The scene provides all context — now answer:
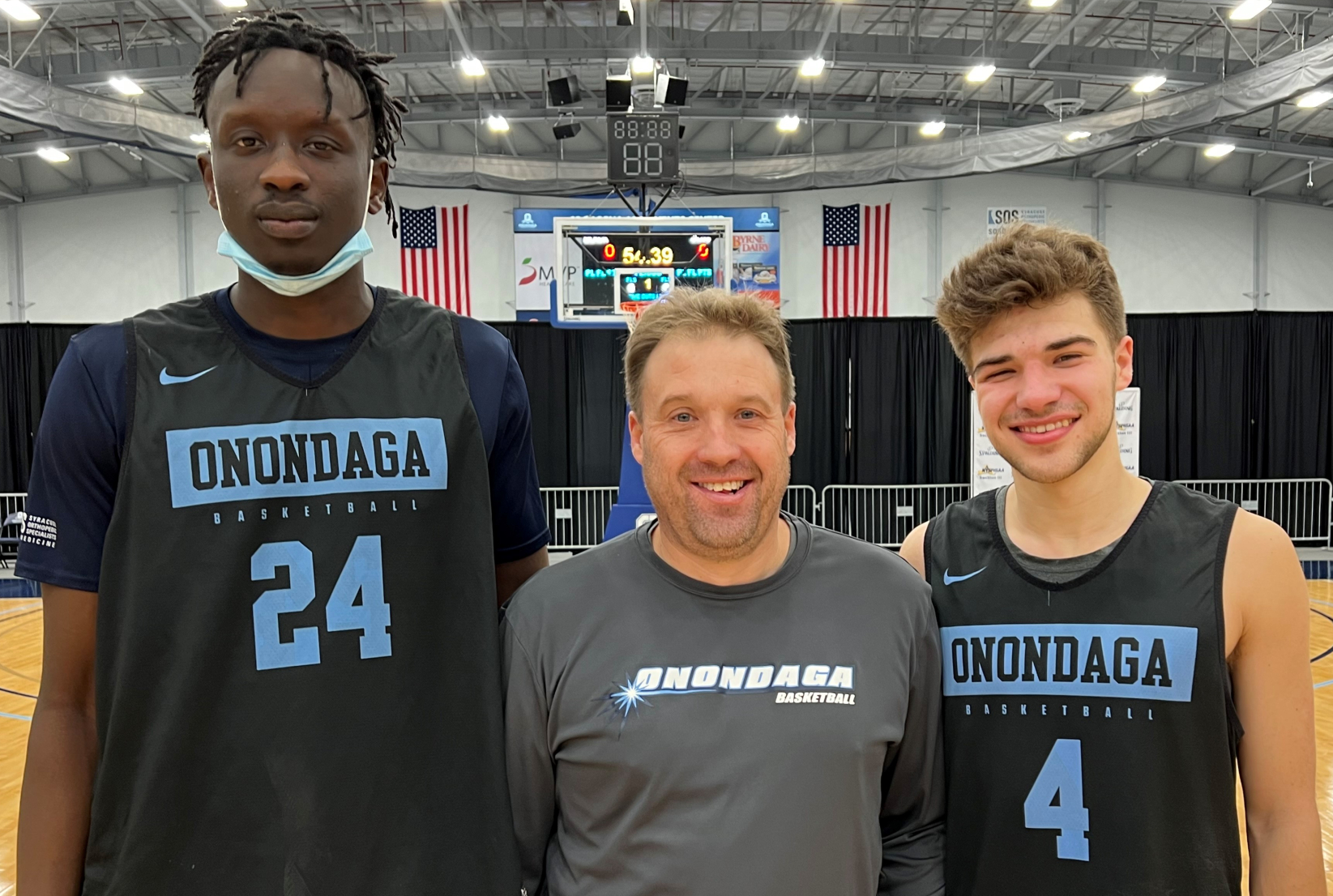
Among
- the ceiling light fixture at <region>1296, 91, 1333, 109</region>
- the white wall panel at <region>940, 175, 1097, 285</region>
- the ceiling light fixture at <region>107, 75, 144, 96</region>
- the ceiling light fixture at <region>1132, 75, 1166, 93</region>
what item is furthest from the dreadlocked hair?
the white wall panel at <region>940, 175, 1097, 285</region>

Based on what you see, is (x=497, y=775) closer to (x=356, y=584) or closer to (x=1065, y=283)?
(x=356, y=584)

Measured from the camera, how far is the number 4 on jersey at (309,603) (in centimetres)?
129

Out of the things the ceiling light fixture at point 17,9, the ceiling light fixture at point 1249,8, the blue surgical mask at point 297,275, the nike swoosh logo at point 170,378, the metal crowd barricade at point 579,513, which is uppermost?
the ceiling light fixture at point 1249,8

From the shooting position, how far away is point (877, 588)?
154cm

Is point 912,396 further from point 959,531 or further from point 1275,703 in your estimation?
point 1275,703

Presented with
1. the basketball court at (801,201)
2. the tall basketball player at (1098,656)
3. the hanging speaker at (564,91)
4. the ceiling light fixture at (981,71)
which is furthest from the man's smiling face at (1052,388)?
the ceiling light fixture at (981,71)

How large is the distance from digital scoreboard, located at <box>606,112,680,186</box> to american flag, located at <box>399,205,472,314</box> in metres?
6.91

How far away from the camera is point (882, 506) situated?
12609mm

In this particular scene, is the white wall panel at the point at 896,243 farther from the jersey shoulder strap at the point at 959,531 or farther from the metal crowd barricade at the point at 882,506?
the jersey shoulder strap at the point at 959,531

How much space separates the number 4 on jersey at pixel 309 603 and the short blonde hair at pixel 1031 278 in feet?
3.76

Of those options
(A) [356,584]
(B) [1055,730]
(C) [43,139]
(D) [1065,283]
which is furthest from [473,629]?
(C) [43,139]

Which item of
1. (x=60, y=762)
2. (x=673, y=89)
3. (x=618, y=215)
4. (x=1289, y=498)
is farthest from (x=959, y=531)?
(x=1289, y=498)

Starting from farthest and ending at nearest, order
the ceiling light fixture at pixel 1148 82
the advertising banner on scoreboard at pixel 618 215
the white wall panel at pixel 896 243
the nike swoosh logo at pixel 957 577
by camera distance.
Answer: the white wall panel at pixel 896 243, the advertising banner on scoreboard at pixel 618 215, the ceiling light fixture at pixel 1148 82, the nike swoosh logo at pixel 957 577

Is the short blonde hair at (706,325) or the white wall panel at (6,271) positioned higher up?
the white wall panel at (6,271)
